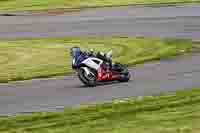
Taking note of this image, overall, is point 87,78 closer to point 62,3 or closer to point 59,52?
point 59,52

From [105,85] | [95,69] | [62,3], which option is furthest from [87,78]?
[62,3]

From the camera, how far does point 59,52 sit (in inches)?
1013

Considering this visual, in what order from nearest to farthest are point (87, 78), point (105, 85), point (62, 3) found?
point (87, 78) < point (105, 85) < point (62, 3)

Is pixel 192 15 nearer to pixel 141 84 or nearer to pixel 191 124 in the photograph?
pixel 141 84

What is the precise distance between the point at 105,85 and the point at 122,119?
545 centimetres

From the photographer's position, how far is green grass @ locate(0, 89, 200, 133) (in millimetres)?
12102

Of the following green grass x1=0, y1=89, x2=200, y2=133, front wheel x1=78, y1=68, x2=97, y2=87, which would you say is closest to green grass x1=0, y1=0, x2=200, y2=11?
front wheel x1=78, y1=68, x2=97, y2=87

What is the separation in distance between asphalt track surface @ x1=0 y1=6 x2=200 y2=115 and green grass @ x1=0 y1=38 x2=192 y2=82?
1.08 m

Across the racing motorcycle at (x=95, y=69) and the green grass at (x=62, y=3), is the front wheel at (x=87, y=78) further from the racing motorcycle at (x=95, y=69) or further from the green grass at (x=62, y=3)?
the green grass at (x=62, y=3)

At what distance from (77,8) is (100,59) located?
23.8 m

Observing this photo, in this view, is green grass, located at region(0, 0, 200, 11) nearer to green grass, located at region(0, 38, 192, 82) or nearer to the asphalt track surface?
the asphalt track surface

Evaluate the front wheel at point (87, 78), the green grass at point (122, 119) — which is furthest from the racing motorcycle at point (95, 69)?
the green grass at point (122, 119)

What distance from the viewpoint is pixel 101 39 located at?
2906 cm

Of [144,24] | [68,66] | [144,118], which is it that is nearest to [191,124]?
[144,118]
